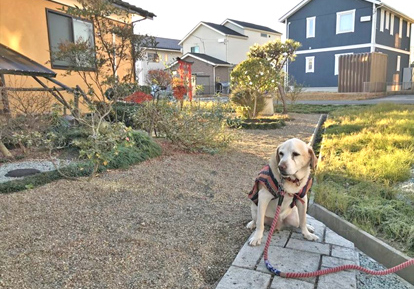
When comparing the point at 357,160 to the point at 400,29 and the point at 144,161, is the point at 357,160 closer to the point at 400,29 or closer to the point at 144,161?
the point at 144,161

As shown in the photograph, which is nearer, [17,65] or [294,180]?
[294,180]

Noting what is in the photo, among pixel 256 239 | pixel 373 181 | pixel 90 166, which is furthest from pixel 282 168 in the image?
pixel 90 166

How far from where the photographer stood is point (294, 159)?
213cm

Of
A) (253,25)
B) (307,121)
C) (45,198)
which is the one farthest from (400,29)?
(45,198)

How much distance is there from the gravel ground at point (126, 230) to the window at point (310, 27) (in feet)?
78.2

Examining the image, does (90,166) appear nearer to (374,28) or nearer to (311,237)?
(311,237)

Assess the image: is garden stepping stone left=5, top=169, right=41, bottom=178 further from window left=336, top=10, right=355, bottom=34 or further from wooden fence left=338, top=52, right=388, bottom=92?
window left=336, top=10, right=355, bottom=34

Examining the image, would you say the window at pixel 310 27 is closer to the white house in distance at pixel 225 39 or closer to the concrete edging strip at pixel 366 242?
the white house in distance at pixel 225 39

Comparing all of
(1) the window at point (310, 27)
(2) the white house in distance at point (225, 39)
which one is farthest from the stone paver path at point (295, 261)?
(2) the white house in distance at point (225, 39)

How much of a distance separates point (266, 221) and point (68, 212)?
167 cm

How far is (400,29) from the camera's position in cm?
2597

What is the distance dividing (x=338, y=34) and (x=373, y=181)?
76.1 ft

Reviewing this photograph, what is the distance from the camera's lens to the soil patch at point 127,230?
77.0 inches

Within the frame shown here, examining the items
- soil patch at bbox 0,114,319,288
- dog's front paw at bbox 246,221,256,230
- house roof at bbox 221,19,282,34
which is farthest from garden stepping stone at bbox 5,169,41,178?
house roof at bbox 221,19,282,34
